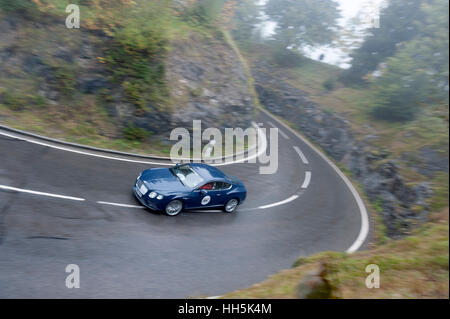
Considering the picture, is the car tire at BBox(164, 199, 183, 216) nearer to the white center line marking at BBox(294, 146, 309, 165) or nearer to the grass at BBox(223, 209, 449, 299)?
the grass at BBox(223, 209, 449, 299)

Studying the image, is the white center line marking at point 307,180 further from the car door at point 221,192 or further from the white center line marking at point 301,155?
the car door at point 221,192

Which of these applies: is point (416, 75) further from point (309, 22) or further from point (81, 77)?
point (309, 22)

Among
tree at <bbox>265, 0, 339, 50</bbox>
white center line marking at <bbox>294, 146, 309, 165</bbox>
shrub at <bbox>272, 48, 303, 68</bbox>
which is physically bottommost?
white center line marking at <bbox>294, 146, 309, 165</bbox>

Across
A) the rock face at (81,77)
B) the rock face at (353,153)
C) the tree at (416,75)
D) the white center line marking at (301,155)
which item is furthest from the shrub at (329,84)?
the rock face at (81,77)

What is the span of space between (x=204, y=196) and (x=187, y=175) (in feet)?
3.17

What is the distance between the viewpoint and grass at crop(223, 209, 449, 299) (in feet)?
19.7

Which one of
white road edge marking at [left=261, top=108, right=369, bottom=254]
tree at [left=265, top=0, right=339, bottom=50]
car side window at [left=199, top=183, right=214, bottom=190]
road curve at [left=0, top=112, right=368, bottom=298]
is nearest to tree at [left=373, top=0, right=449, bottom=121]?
A: white road edge marking at [left=261, top=108, right=369, bottom=254]

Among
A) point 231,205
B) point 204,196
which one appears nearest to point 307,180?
point 231,205

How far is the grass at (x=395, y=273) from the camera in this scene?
6.00m

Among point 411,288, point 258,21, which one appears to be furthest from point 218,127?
point 258,21

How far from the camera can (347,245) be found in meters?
11.6

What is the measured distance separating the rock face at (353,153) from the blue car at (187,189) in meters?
6.24

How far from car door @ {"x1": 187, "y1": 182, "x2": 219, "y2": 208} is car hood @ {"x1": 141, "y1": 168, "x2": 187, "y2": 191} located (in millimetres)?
452

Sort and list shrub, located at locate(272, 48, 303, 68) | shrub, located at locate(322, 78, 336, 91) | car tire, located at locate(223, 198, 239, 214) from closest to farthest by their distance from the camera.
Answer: car tire, located at locate(223, 198, 239, 214) → shrub, located at locate(322, 78, 336, 91) → shrub, located at locate(272, 48, 303, 68)
